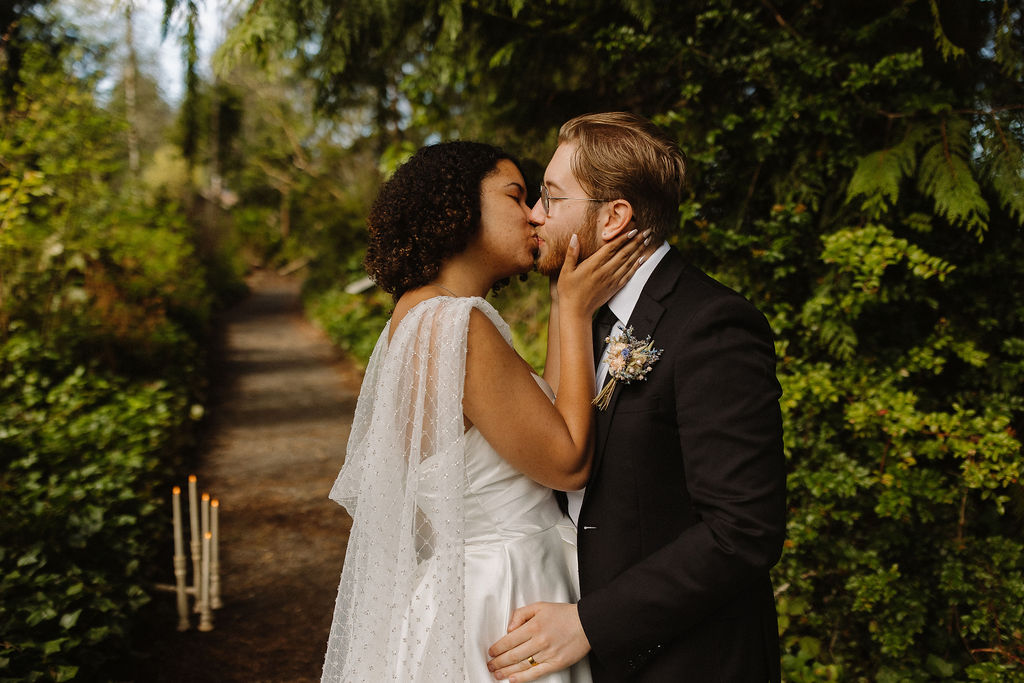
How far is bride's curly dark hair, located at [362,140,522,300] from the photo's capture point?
183 centimetres

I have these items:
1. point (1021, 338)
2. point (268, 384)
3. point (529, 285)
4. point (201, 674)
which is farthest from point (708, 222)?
point (268, 384)

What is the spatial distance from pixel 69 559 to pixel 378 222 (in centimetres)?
296

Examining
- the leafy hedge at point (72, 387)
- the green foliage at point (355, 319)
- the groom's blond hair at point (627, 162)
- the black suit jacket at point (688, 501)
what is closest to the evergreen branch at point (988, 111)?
the groom's blond hair at point (627, 162)

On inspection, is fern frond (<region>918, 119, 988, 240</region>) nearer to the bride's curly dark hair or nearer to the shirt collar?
the shirt collar

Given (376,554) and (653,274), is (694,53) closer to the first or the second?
(653,274)

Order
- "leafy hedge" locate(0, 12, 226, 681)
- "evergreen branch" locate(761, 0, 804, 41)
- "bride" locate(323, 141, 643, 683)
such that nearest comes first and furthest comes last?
"bride" locate(323, 141, 643, 683), "evergreen branch" locate(761, 0, 804, 41), "leafy hedge" locate(0, 12, 226, 681)

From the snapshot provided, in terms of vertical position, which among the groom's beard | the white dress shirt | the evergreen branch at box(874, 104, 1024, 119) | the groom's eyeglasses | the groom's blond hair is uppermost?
the evergreen branch at box(874, 104, 1024, 119)

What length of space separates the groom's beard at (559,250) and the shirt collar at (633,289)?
5.0 inches

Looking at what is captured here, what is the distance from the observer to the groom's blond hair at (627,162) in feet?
5.28

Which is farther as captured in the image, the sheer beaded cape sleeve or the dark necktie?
the dark necktie

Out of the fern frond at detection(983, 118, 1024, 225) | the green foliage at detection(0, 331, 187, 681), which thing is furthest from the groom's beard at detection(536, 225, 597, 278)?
the green foliage at detection(0, 331, 187, 681)

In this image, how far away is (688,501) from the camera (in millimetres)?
1493

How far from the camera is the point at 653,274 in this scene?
1.60 metres

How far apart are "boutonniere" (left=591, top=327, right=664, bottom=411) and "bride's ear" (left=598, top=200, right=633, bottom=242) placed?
10.0 inches
